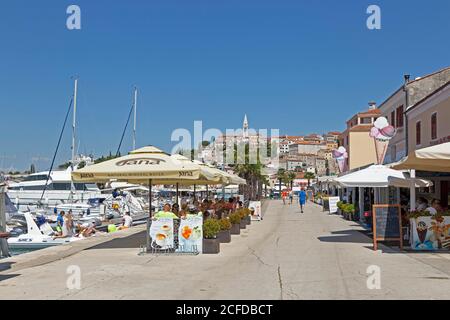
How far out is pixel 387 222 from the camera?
15562mm

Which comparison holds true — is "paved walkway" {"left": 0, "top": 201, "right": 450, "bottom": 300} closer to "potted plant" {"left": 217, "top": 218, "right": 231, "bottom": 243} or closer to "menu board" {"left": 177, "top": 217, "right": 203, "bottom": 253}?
"menu board" {"left": 177, "top": 217, "right": 203, "bottom": 253}

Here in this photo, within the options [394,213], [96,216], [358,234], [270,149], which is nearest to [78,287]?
[394,213]

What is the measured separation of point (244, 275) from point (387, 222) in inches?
249

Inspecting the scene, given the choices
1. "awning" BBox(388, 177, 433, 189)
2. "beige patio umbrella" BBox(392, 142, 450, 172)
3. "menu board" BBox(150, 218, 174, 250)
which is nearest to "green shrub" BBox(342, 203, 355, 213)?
"awning" BBox(388, 177, 433, 189)

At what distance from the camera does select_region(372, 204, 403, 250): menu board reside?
607 inches

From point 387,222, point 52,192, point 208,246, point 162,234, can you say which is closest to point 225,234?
point 208,246

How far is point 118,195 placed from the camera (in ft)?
160

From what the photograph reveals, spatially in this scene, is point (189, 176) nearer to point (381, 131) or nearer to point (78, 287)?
point (78, 287)

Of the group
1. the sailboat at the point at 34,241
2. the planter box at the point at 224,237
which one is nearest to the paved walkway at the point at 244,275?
the planter box at the point at 224,237

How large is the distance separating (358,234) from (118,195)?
3141 centimetres

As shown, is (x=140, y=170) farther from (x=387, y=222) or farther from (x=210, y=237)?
(x=387, y=222)

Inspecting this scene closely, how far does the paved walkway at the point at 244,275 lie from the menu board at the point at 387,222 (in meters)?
0.51

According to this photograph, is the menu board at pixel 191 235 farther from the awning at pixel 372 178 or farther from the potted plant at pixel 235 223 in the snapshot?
the awning at pixel 372 178
